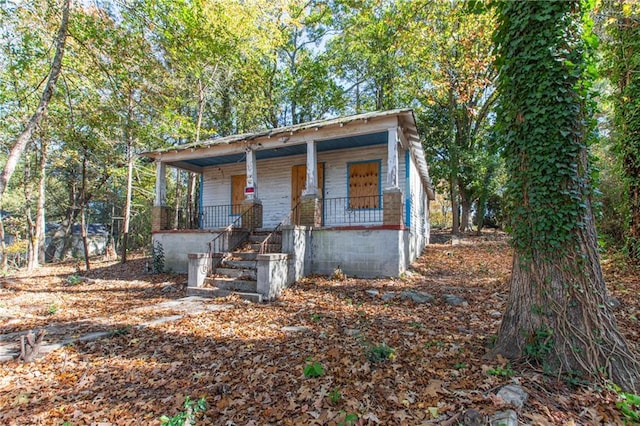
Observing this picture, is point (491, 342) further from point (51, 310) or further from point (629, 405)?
point (51, 310)

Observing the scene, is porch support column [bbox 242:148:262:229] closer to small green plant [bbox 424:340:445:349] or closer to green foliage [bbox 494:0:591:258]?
small green plant [bbox 424:340:445:349]

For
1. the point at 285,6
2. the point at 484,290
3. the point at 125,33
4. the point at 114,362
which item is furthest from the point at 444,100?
the point at 114,362

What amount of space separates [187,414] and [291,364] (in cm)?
122

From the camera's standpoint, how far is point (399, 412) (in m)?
2.56

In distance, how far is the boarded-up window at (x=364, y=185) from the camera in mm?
10148

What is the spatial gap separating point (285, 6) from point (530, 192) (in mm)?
15619

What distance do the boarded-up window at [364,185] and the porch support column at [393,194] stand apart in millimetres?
2072

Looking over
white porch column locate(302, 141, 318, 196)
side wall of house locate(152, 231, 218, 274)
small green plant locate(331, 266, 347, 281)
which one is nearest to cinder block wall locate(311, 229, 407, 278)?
small green plant locate(331, 266, 347, 281)

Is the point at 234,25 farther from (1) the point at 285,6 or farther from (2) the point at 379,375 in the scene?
(2) the point at 379,375

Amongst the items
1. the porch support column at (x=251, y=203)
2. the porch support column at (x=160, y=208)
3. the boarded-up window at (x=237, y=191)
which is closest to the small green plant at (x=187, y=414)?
the porch support column at (x=251, y=203)

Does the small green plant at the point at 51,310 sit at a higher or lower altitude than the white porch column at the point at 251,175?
lower

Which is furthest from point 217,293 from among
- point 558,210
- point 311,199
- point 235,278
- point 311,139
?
point 558,210

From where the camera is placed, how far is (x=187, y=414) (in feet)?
8.44

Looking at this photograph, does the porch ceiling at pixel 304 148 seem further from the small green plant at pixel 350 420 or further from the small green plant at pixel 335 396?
the small green plant at pixel 350 420
